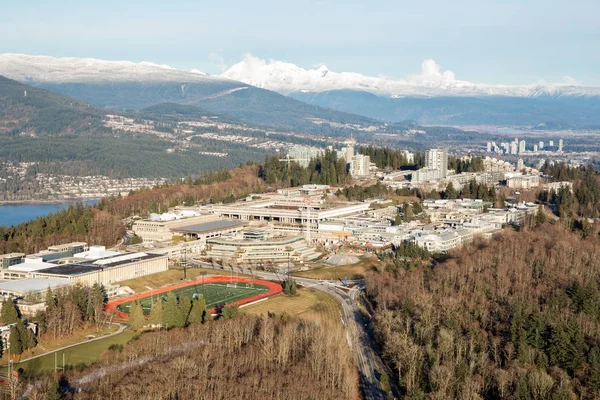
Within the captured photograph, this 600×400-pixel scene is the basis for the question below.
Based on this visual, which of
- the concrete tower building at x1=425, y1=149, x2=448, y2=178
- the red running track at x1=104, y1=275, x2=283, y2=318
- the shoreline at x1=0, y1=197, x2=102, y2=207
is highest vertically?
the concrete tower building at x1=425, y1=149, x2=448, y2=178

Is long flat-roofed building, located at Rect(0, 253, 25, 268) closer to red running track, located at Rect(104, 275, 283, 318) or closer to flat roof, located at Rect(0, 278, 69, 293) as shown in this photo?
flat roof, located at Rect(0, 278, 69, 293)

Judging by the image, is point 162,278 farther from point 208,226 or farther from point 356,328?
point 356,328

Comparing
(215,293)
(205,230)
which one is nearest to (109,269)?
(215,293)

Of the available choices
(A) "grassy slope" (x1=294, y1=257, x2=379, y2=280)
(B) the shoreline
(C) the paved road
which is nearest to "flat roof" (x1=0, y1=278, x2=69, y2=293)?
(C) the paved road

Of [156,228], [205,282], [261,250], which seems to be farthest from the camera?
[156,228]

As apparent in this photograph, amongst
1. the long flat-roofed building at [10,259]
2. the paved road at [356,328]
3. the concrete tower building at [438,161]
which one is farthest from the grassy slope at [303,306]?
the concrete tower building at [438,161]

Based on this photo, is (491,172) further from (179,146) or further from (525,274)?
(179,146)
